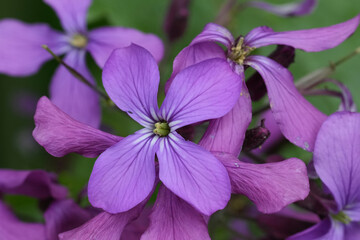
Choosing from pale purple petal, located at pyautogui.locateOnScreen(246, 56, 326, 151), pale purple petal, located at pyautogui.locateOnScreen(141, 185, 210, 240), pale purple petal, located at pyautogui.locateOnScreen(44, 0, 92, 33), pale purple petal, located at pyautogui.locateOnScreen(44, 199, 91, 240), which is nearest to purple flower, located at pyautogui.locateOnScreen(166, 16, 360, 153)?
pale purple petal, located at pyautogui.locateOnScreen(246, 56, 326, 151)

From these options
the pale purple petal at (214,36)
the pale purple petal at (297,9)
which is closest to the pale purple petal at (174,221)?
the pale purple petal at (214,36)

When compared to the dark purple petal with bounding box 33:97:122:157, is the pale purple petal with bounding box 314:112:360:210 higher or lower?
higher

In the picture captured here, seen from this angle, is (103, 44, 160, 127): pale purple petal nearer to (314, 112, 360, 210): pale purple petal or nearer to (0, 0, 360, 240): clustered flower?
(0, 0, 360, 240): clustered flower

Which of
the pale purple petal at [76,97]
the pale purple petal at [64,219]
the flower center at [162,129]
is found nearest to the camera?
the flower center at [162,129]

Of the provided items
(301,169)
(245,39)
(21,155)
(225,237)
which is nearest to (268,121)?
(225,237)

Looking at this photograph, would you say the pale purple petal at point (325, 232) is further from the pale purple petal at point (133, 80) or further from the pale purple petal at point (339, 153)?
the pale purple petal at point (133, 80)

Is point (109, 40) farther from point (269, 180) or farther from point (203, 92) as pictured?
point (269, 180)

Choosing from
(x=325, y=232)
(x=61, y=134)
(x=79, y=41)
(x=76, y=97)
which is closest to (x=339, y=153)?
(x=325, y=232)
